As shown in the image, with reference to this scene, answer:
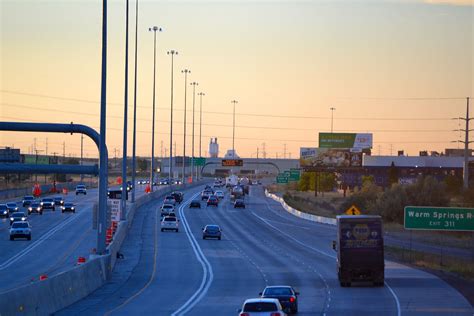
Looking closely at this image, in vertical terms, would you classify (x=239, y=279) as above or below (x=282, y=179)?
below

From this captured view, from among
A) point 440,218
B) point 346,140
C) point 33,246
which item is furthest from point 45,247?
point 346,140

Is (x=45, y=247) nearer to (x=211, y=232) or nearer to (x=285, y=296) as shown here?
(x=211, y=232)

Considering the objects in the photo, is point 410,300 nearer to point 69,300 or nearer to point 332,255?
point 69,300

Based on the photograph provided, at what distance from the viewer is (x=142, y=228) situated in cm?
8262

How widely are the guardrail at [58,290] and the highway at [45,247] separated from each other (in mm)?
3305

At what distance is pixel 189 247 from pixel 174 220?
15590 millimetres

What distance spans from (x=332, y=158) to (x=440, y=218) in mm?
72706

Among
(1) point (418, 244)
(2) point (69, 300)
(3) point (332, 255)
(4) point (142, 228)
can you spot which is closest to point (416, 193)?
(1) point (418, 244)

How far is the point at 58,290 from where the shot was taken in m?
30.9

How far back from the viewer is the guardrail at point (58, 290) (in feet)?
77.5

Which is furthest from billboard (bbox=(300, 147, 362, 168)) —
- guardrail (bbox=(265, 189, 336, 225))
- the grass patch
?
the grass patch

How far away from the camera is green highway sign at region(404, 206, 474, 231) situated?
5122 centimetres

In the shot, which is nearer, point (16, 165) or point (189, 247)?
point (16, 165)

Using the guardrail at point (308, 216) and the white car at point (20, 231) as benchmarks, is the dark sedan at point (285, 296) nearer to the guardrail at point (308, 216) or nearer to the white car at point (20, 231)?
the white car at point (20, 231)
